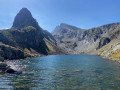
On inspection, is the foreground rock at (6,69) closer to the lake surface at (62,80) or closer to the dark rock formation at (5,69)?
the dark rock formation at (5,69)

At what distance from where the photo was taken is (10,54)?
164 meters

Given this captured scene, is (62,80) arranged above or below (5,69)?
below

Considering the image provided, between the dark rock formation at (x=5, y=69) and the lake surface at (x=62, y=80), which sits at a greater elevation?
the dark rock formation at (x=5, y=69)

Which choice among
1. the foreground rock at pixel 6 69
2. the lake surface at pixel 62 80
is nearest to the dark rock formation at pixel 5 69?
the foreground rock at pixel 6 69

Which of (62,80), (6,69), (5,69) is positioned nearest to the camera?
(62,80)

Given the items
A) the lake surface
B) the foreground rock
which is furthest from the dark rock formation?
the lake surface

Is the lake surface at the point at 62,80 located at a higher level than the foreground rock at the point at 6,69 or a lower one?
lower

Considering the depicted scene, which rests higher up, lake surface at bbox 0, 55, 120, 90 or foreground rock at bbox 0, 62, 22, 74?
foreground rock at bbox 0, 62, 22, 74

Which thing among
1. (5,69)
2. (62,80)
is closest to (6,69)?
(5,69)

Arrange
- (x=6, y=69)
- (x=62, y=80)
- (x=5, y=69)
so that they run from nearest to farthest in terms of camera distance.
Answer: (x=62, y=80), (x=6, y=69), (x=5, y=69)

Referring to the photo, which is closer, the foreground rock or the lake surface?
the lake surface

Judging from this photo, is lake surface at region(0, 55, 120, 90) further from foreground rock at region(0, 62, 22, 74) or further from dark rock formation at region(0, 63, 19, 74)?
dark rock formation at region(0, 63, 19, 74)

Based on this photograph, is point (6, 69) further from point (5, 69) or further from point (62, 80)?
point (62, 80)

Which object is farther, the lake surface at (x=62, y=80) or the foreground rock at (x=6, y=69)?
the foreground rock at (x=6, y=69)
